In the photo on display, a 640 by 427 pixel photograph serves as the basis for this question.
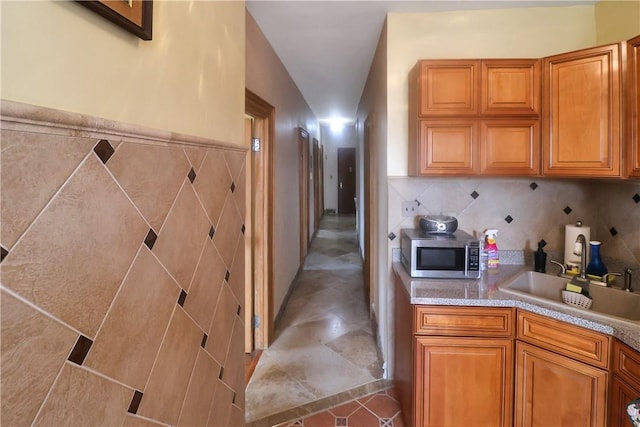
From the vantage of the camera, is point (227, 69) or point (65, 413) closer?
point (65, 413)

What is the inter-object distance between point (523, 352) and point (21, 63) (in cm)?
206

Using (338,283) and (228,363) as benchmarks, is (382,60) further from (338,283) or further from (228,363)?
(338,283)

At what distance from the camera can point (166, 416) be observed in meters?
0.84

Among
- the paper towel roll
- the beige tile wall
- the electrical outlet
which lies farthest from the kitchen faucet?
the beige tile wall

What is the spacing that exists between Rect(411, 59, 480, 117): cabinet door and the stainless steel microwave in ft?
2.51

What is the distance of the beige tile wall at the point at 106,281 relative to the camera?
0.47m

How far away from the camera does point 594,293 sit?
1755mm

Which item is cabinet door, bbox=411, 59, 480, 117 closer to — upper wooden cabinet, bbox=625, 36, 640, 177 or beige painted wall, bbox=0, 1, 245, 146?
upper wooden cabinet, bbox=625, 36, 640, 177

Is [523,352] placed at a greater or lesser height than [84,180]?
lesser

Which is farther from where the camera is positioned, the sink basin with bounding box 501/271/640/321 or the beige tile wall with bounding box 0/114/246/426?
the sink basin with bounding box 501/271/640/321

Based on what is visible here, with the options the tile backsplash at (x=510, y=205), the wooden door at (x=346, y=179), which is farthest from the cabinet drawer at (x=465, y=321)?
the wooden door at (x=346, y=179)

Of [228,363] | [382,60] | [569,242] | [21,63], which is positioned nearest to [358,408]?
[228,363]

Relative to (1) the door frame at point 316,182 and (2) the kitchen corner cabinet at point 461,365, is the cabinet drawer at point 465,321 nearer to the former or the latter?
(2) the kitchen corner cabinet at point 461,365

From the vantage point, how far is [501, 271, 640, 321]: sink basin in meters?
1.63
